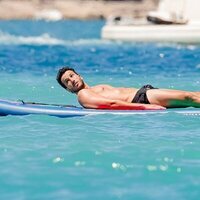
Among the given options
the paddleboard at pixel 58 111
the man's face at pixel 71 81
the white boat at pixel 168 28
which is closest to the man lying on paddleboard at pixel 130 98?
the man's face at pixel 71 81

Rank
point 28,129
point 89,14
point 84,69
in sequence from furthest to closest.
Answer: point 89,14
point 84,69
point 28,129

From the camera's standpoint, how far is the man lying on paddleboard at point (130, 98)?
10133 mm

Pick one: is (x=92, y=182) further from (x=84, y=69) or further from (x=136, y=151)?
(x=84, y=69)

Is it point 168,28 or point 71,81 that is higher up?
point 168,28

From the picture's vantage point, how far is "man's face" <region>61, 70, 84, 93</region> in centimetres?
1013

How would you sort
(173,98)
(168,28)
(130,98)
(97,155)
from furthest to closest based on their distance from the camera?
(168,28), (130,98), (173,98), (97,155)

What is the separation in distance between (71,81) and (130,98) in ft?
2.87

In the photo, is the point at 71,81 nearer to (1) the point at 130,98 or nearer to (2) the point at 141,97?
Result: (1) the point at 130,98

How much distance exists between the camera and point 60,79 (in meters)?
10.2

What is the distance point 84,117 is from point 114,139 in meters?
1.14

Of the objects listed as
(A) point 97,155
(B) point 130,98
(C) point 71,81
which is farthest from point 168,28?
(A) point 97,155

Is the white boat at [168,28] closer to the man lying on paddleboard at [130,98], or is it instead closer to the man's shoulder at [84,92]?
the man lying on paddleboard at [130,98]

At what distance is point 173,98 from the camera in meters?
10.2

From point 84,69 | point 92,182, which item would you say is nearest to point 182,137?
point 92,182
